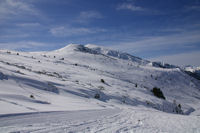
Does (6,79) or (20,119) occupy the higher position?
(6,79)

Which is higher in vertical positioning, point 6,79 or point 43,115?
point 6,79

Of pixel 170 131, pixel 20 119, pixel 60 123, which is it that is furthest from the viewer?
pixel 170 131

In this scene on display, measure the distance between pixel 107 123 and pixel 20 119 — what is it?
2625mm

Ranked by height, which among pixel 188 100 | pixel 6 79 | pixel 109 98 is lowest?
pixel 188 100

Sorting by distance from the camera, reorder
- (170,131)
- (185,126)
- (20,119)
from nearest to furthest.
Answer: (20,119), (170,131), (185,126)

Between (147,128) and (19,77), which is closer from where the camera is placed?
(147,128)

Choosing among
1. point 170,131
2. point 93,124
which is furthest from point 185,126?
point 93,124

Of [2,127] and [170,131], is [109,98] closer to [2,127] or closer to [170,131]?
[170,131]

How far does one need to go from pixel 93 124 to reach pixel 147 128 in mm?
1848

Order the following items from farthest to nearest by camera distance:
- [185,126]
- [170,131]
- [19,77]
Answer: [19,77] → [185,126] → [170,131]

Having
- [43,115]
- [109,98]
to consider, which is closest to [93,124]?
[43,115]

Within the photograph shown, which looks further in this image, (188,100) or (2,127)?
(188,100)

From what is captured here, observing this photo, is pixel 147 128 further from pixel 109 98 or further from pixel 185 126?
pixel 109 98

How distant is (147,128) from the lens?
17.4 ft
